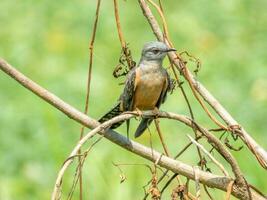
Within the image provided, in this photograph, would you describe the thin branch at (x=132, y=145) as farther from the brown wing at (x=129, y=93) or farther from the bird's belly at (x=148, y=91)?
the bird's belly at (x=148, y=91)

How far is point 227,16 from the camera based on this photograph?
42.2 feet

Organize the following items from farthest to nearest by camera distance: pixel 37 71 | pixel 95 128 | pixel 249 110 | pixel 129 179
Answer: pixel 37 71
pixel 249 110
pixel 129 179
pixel 95 128

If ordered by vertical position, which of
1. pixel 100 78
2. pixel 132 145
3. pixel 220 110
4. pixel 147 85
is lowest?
pixel 132 145

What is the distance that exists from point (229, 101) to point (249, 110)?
0.35 metres

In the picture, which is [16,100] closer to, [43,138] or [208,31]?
[43,138]

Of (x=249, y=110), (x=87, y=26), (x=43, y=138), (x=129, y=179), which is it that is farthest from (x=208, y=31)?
(x=129, y=179)

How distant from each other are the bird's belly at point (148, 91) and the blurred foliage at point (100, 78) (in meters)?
1.38

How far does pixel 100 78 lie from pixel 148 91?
202 inches

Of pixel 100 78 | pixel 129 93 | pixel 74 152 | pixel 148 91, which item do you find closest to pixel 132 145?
pixel 74 152

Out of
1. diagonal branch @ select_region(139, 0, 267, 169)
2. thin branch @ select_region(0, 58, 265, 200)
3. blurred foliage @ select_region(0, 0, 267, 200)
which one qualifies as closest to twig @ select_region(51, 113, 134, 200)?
thin branch @ select_region(0, 58, 265, 200)

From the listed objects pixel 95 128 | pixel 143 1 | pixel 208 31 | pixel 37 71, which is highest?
pixel 208 31

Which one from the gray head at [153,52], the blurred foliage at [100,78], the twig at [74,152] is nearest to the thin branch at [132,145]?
the twig at [74,152]

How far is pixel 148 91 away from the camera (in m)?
5.42

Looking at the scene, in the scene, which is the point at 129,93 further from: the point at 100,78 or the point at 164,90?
the point at 100,78
